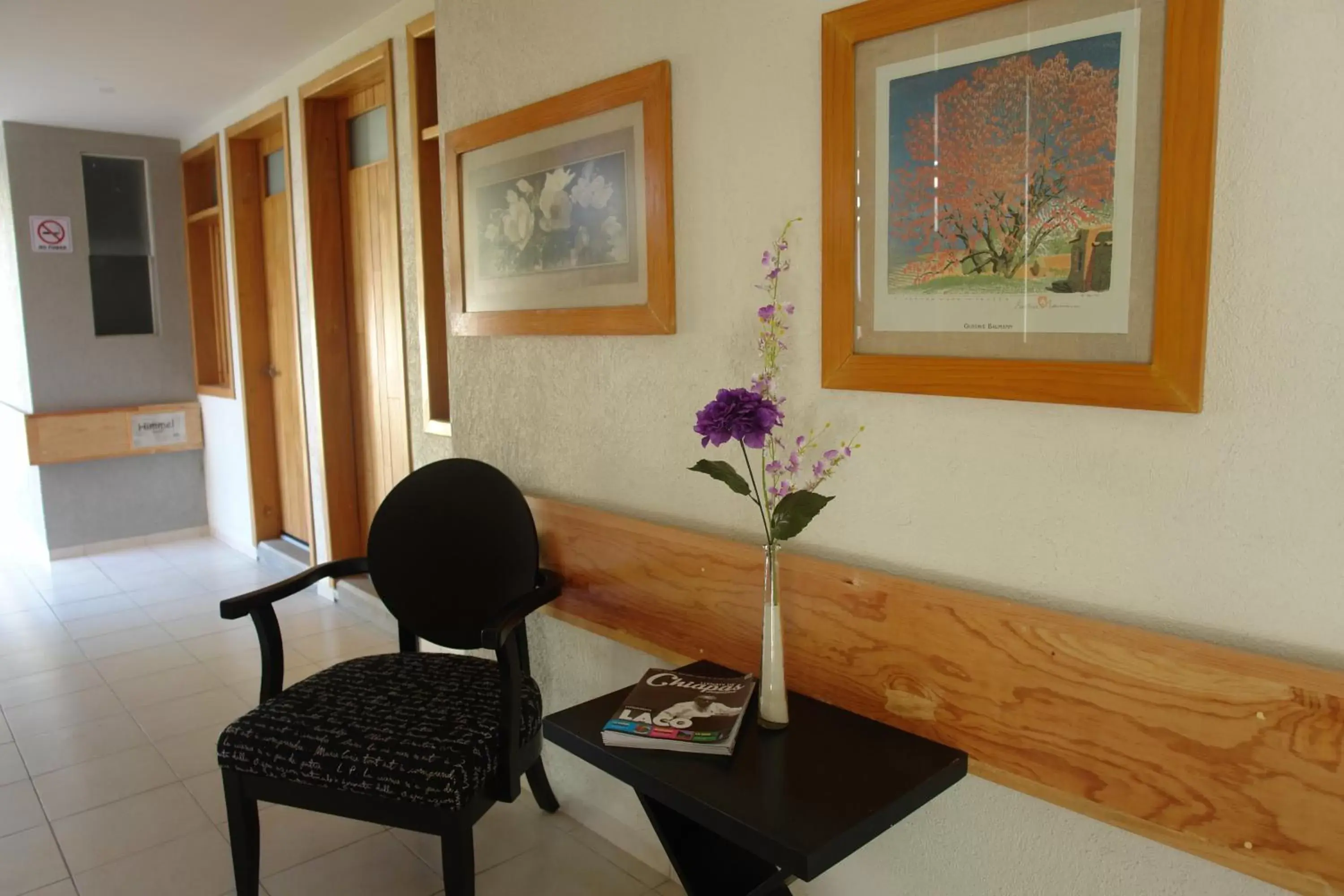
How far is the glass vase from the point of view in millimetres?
1579

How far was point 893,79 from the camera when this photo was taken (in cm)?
155

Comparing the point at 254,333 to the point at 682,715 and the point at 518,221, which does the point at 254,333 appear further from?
the point at 682,715

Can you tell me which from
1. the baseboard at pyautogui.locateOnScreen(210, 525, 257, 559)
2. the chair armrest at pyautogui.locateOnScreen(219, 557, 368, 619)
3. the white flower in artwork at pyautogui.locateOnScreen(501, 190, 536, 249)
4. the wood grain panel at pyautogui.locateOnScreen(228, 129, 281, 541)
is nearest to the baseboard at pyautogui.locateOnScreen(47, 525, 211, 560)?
the baseboard at pyautogui.locateOnScreen(210, 525, 257, 559)

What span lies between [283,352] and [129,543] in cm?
183

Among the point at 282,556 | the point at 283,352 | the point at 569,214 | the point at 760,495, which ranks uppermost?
the point at 569,214

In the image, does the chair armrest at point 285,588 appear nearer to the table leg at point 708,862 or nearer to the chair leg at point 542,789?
the chair leg at point 542,789

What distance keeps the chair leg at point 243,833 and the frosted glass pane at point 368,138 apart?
109 inches

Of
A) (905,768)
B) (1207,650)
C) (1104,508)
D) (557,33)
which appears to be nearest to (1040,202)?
(1104,508)

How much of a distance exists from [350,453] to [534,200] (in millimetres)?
2560

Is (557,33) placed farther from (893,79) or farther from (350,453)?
(350,453)

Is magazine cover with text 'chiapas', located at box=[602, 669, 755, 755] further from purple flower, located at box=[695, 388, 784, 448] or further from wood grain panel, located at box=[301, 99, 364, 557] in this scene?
wood grain panel, located at box=[301, 99, 364, 557]

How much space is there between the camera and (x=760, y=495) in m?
1.90

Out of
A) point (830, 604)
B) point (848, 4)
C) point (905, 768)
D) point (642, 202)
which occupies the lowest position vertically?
point (905, 768)

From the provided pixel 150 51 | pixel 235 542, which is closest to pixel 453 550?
pixel 150 51
